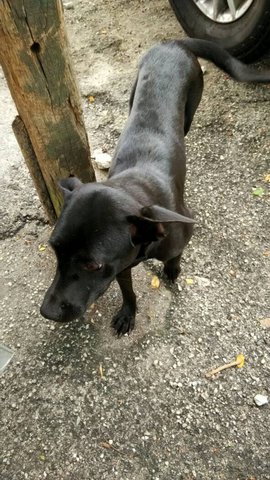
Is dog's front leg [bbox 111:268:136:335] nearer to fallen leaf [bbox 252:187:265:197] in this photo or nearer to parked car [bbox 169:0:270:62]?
fallen leaf [bbox 252:187:265:197]

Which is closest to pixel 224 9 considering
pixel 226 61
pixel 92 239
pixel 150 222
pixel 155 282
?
pixel 226 61

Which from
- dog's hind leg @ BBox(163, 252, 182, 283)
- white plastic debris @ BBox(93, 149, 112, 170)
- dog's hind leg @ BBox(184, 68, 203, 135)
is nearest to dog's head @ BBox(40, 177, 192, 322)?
dog's hind leg @ BBox(163, 252, 182, 283)

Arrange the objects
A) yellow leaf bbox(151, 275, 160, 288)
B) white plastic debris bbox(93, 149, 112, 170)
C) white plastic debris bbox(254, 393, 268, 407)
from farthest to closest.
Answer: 1. white plastic debris bbox(93, 149, 112, 170)
2. yellow leaf bbox(151, 275, 160, 288)
3. white plastic debris bbox(254, 393, 268, 407)

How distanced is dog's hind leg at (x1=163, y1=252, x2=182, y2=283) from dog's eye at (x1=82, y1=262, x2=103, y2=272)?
39.2 inches

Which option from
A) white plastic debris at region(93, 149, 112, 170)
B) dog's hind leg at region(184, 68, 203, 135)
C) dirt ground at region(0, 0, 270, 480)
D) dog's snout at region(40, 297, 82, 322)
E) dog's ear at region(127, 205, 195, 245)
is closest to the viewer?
dog's ear at region(127, 205, 195, 245)

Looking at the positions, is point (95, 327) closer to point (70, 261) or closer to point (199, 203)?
point (70, 261)

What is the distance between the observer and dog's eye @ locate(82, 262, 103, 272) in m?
2.31

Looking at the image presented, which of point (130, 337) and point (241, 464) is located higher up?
point (130, 337)

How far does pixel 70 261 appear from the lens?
2348 millimetres

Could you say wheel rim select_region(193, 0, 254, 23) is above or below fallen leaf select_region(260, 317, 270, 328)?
above

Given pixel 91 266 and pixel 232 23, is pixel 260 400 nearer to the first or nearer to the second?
pixel 91 266

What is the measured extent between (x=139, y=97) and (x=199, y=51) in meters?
0.70

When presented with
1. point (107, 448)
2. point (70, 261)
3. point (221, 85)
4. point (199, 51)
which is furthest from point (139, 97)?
point (107, 448)

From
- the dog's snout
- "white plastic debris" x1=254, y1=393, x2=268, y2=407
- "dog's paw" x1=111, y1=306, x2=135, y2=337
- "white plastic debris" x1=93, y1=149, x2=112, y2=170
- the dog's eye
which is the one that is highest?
the dog's eye
